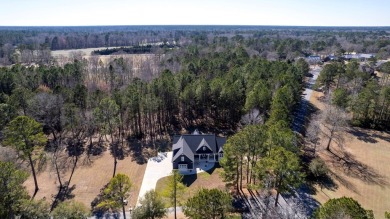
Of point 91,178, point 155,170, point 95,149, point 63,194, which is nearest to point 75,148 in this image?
point 95,149

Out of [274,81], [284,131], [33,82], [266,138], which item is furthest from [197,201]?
[33,82]

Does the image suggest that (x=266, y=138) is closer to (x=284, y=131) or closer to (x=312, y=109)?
(x=284, y=131)

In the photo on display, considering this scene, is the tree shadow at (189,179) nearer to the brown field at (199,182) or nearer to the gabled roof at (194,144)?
the brown field at (199,182)

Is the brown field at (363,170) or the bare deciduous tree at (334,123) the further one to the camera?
the bare deciduous tree at (334,123)

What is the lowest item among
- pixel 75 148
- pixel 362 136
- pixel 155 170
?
pixel 155 170

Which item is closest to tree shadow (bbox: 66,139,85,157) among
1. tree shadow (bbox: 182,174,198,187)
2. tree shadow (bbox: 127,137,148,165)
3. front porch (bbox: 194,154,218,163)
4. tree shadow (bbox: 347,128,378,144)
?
tree shadow (bbox: 127,137,148,165)

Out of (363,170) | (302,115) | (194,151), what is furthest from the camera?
(302,115)

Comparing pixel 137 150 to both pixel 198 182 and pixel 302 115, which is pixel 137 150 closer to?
pixel 198 182

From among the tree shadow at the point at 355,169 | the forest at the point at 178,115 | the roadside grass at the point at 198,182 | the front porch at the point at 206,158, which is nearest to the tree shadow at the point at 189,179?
the roadside grass at the point at 198,182
